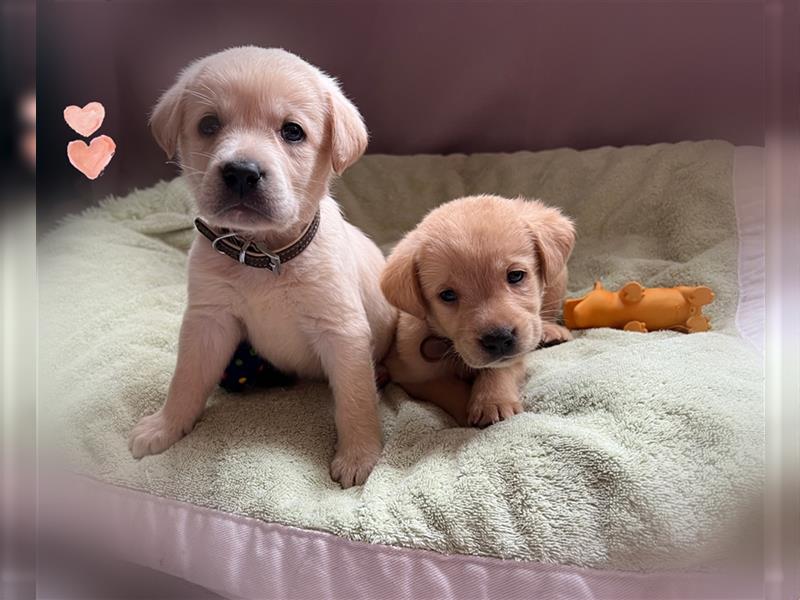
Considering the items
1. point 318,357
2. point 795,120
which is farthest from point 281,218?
point 795,120

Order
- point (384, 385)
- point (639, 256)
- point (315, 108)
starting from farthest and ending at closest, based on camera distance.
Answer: point (639, 256), point (384, 385), point (315, 108)

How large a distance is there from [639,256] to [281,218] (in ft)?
5.37

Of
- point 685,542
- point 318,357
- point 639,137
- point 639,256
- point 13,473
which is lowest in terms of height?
point 685,542

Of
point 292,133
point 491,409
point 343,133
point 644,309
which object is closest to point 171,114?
point 292,133

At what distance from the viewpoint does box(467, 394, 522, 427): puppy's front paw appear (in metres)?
1.73

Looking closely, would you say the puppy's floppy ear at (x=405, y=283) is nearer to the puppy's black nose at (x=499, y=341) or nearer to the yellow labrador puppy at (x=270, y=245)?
the yellow labrador puppy at (x=270, y=245)

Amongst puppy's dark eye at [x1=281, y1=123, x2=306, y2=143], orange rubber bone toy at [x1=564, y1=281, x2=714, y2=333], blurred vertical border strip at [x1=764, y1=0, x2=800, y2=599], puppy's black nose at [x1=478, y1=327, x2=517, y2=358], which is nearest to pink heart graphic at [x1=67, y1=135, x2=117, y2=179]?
puppy's dark eye at [x1=281, y1=123, x2=306, y2=143]

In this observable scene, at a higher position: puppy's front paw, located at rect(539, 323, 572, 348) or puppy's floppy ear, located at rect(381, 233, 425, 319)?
puppy's floppy ear, located at rect(381, 233, 425, 319)

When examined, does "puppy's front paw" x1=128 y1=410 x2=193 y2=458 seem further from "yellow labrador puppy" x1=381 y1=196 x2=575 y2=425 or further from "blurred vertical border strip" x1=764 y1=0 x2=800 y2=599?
"blurred vertical border strip" x1=764 y1=0 x2=800 y2=599

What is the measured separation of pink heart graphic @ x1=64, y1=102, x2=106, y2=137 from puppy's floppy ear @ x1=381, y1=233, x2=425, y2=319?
82cm

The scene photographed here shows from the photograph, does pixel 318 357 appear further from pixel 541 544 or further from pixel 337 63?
pixel 337 63

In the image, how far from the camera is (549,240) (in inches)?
75.1

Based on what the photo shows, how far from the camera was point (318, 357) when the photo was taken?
6.03 ft

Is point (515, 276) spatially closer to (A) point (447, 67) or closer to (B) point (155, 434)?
(B) point (155, 434)
